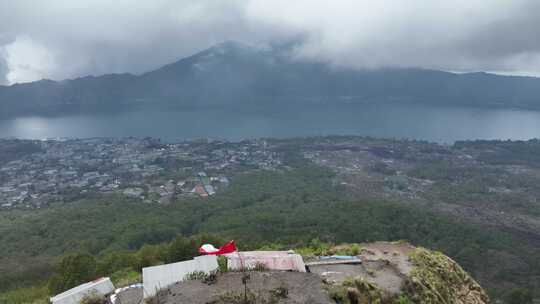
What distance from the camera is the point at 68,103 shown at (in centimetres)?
13200

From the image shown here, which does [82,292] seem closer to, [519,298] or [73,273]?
[73,273]

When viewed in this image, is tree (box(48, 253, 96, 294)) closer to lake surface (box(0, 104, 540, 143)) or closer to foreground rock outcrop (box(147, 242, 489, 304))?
foreground rock outcrop (box(147, 242, 489, 304))

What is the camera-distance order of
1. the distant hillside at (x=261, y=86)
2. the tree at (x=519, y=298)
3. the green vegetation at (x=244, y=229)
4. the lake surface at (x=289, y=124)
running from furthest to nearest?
the distant hillside at (x=261, y=86)
the lake surface at (x=289, y=124)
the green vegetation at (x=244, y=229)
the tree at (x=519, y=298)

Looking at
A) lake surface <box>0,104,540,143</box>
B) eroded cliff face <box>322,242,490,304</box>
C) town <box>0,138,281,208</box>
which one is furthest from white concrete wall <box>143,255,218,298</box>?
lake surface <box>0,104,540,143</box>

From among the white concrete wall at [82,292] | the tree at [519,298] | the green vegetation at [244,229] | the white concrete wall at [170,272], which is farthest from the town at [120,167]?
the white concrete wall at [170,272]

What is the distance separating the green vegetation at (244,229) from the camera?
24389mm

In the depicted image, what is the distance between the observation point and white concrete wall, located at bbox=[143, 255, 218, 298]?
7.16 m

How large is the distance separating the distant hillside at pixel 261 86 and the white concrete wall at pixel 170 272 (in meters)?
132

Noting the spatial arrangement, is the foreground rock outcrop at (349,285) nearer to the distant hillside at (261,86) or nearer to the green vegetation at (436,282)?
the green vegetation at (436,282)

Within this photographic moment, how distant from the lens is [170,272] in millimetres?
7496

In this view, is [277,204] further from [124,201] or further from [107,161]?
[107,161]

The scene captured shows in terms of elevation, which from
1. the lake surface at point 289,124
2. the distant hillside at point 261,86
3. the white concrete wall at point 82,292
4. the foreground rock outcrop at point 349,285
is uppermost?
the distant hillside at point 261,86

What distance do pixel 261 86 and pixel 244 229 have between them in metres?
146

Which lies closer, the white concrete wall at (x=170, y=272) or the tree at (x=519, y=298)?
the white concrete wall at (x=170, y=272)
